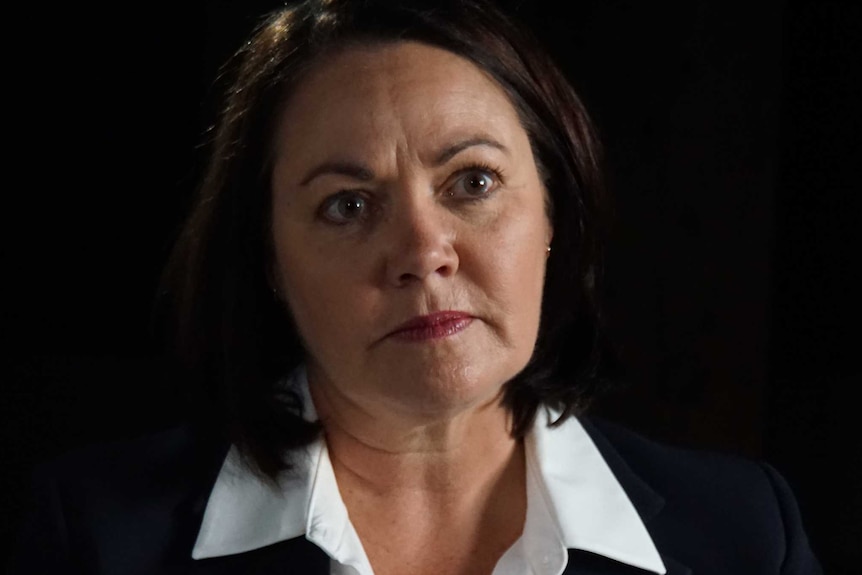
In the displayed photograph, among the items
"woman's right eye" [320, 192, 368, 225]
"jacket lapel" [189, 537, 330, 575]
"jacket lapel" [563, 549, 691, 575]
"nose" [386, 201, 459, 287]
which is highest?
"woman's right eye" [320, 192, 368, 225]

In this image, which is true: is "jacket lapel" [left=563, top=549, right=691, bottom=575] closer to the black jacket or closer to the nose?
the black jacket

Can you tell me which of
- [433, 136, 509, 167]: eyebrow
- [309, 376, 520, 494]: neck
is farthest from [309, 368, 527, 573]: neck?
[433, 136, 509, 167]: eyebrow

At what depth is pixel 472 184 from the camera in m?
1.52

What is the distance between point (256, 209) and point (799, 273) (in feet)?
2.91

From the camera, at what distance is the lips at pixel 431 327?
4.77 feet

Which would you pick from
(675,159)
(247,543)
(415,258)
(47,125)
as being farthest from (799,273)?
(47,125)

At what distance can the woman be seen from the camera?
1485 mm

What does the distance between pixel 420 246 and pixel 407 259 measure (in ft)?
0.07

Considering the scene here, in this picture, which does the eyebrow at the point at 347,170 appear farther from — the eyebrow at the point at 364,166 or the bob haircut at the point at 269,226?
the bob haircut at the point at 269,226

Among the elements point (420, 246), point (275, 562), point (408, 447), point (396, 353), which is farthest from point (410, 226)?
point (275, 562)

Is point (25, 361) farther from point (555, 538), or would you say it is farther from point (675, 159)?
point (675, 159)

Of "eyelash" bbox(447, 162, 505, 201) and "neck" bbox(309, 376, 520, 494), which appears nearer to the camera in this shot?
"eyelash" bbox(447, 162, 505, 201)

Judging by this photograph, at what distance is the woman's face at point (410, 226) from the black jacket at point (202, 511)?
0.83 ft

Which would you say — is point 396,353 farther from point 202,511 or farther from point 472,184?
point 202,511
